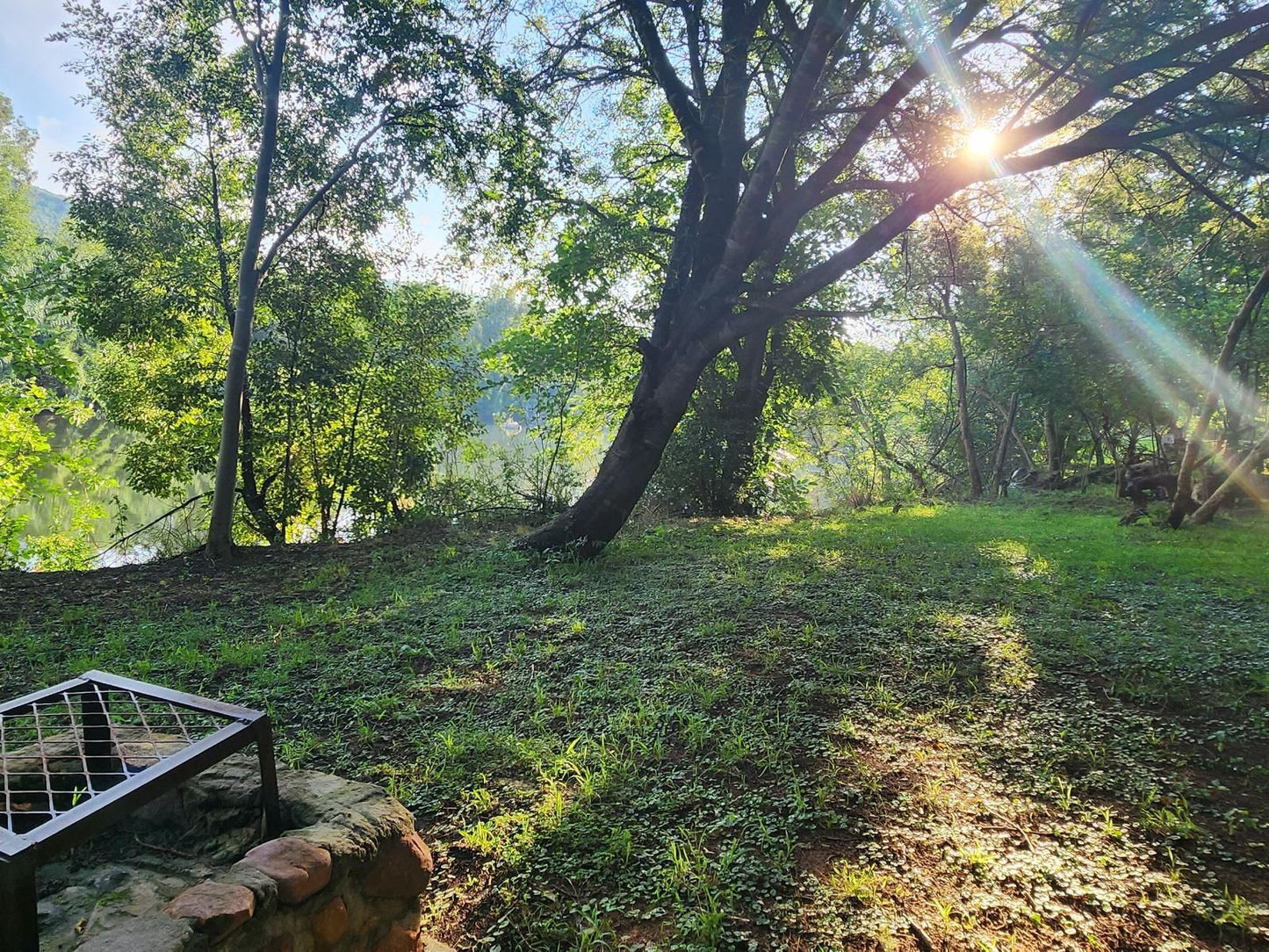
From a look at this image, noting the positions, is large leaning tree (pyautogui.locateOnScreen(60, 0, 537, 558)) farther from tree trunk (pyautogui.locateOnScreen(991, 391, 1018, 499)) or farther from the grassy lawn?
tree trunk (pyautogui.locateOnScreen(991, 391, 1018, 499))

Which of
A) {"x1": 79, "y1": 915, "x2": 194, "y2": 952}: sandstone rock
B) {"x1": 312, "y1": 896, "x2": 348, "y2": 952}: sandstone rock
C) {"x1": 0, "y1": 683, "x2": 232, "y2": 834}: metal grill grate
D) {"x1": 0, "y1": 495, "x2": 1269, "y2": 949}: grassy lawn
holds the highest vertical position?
{"x1": 0, "y1": 683, "x2": 232, "y2": 834}: metal grill grate

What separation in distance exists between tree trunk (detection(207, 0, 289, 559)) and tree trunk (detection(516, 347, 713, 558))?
9.83 ft

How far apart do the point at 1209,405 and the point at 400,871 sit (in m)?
7.98

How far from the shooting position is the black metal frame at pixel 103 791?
1089 millimetres

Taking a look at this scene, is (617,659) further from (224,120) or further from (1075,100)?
(224,120)

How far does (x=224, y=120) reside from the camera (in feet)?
22.2

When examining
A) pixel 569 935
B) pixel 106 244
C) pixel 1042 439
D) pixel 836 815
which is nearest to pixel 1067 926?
pixel 836 815

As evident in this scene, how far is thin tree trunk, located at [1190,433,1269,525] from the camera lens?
6.21 metres

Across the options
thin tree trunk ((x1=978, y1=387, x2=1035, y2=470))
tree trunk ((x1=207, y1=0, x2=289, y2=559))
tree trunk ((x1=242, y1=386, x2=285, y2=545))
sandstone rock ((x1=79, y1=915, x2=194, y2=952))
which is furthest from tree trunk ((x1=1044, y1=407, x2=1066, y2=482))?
sandstone rock ((x1=79, y1=915, x2=194, y2=952))

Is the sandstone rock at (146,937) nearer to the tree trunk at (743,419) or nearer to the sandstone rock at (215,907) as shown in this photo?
the sandstone rock at (215,907)

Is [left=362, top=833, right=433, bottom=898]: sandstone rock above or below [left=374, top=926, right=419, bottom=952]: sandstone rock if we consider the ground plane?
above

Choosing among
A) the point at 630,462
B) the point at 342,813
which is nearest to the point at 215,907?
the point at 342,813

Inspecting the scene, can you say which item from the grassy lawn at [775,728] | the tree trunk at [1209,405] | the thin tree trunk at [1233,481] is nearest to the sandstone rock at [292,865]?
the grassy lawn at [775,728]

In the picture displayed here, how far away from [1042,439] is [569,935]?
17307 mm
